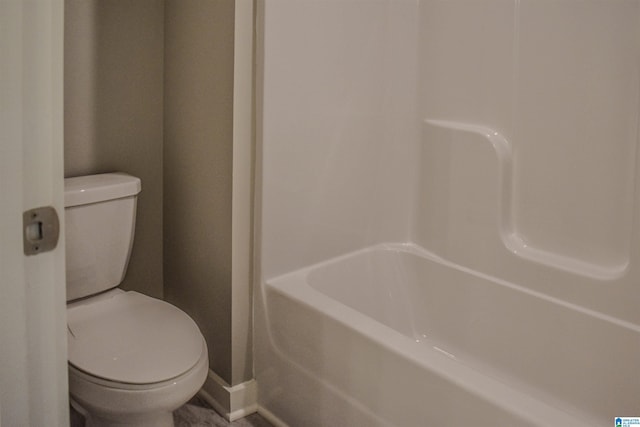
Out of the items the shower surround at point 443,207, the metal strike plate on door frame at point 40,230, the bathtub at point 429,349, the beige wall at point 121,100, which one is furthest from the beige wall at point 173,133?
the metal strike plate on door frame at point 40,230

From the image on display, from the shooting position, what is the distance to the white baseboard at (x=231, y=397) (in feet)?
7.39

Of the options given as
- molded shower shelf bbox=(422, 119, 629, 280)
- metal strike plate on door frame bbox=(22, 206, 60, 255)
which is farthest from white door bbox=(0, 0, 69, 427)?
molded shower shelf bbox=(422, 119, 629, 280)

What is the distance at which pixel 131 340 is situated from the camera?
1.90m

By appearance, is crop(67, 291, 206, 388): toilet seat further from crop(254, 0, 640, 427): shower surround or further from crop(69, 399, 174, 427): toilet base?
crop(254, 0, 640, 427): shower surround

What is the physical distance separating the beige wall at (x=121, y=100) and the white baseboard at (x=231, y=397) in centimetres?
48

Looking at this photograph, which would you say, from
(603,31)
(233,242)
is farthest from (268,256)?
(603,31)

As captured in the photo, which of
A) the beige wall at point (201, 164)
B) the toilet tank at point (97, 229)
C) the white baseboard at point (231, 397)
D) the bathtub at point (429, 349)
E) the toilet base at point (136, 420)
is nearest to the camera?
the bathtub at point (429, 349)

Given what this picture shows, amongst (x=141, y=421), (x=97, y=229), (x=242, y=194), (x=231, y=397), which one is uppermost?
(x=242, y=194)

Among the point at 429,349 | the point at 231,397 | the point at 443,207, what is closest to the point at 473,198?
the point at 443,207

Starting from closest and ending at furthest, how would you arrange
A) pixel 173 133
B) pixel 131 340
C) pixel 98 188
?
pixel 131 340 < pixel 98 188 < pixel 173 133

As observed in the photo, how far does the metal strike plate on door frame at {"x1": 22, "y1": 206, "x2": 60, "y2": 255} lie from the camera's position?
779 mm

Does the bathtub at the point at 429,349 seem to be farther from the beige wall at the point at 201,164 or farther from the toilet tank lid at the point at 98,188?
the toilet tank lid at the point at 98,188

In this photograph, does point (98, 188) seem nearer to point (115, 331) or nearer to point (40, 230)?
point (115, 331)

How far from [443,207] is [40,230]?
181 centimetres
